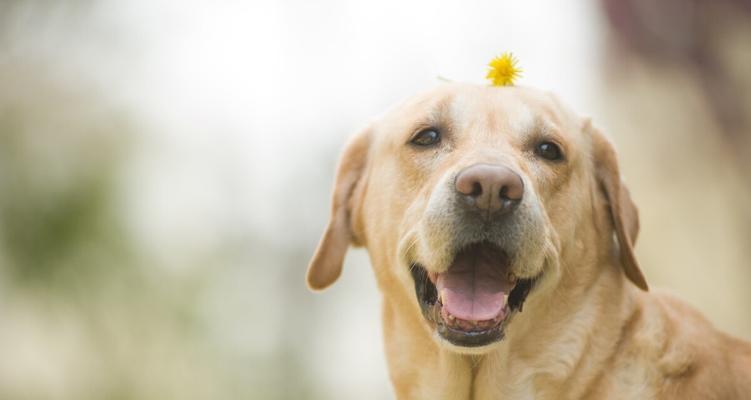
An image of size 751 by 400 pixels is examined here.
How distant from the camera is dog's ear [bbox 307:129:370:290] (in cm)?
361

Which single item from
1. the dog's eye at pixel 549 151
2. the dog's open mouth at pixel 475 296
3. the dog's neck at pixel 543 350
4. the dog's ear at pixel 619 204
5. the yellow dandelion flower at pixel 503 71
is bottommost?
the dog's neck at pixel 543 350

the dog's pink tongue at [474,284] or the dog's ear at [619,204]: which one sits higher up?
the dog's ear at [619,204]

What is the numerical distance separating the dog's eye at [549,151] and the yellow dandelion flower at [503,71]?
1.33 feet

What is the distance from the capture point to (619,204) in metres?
3.31

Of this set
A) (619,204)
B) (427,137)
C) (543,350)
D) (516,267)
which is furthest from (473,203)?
(619,204)

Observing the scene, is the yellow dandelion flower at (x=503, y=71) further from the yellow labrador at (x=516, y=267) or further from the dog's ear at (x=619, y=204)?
the dog's ear at (x=619, y=204)

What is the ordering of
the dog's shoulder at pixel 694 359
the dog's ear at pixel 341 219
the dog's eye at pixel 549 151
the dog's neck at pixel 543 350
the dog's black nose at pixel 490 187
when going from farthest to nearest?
the dog's ear at pixel 341 219, the dog's eye at pixel 549 151, the dog's neck at pixel 543 350, the dog's shoulder at pixel 694 359, the dog's black nose at pixel 490 187

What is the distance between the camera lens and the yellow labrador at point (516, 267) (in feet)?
9.23

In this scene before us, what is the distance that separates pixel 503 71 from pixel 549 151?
49 centimetres

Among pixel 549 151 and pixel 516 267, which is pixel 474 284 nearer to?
pixel 516 267

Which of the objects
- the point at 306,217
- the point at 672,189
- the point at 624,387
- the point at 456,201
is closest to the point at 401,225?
the point at 456,201

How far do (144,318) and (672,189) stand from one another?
5944 mm

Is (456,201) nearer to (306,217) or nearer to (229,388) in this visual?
(306,217)

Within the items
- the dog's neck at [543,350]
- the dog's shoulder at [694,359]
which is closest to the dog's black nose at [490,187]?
the dog's neck at [543,350]
